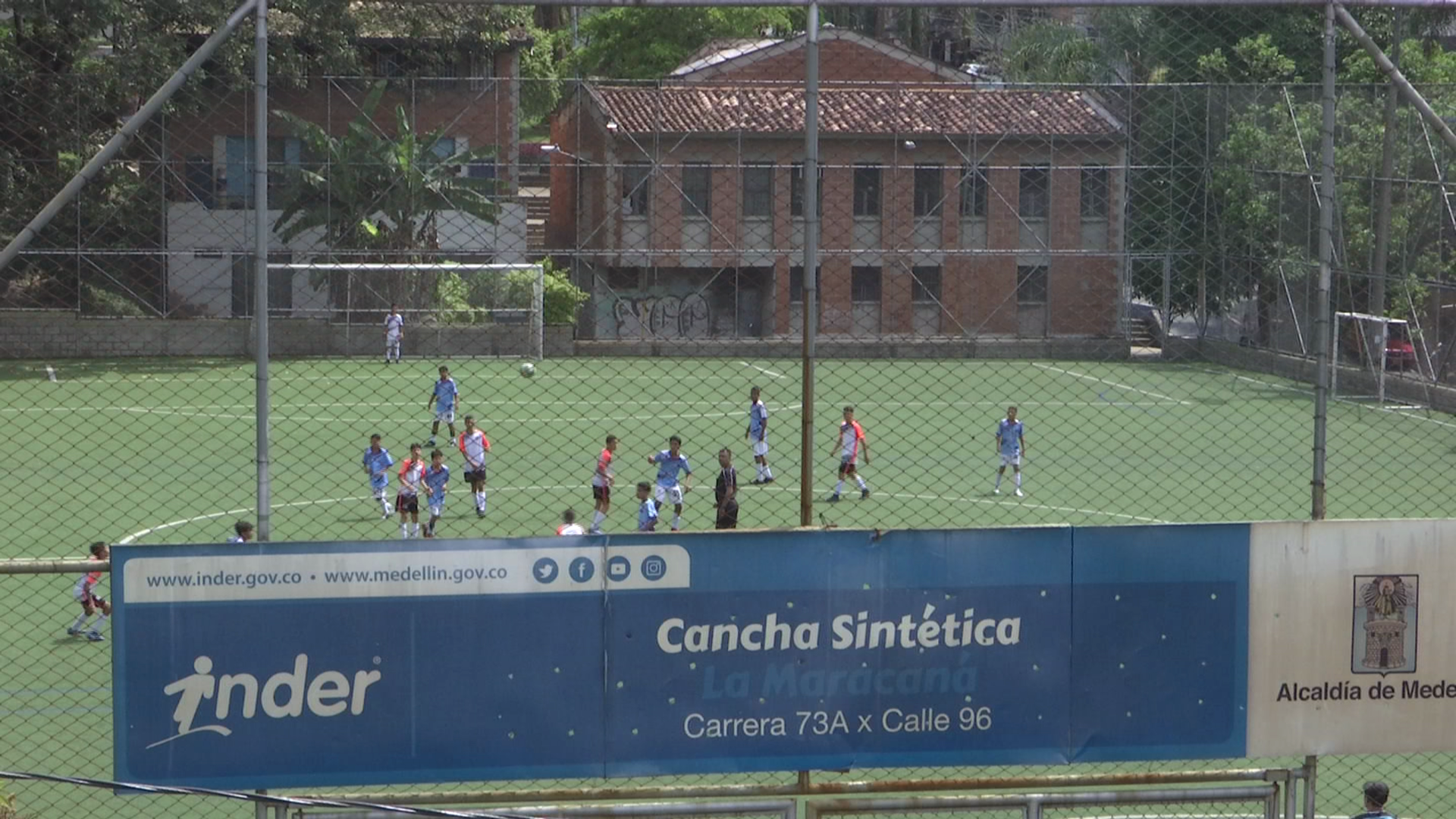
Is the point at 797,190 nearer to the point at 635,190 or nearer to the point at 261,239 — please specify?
the point at 635,190

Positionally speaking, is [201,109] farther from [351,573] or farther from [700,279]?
[700,279]

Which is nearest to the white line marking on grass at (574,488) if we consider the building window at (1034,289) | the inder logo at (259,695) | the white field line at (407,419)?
the building window at (1034,289)

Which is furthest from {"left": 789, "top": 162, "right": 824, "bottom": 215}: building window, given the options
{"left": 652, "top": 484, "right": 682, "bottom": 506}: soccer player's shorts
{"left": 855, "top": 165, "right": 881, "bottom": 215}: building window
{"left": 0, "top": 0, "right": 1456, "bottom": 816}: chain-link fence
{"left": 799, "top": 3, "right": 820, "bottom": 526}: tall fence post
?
{"left": 799, "top": 3, "right": 820, "bottom": 526}: tall fence post

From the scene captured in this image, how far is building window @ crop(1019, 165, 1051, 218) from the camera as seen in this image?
1966 centimetres

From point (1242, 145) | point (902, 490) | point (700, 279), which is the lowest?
point (902, 490)

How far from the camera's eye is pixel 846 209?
2261 cm

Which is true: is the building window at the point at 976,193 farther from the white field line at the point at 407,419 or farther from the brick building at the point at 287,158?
the white field line at the point at 407,419

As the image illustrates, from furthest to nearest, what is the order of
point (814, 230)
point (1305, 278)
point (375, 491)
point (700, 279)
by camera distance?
point (1305, 278) < point (375, 491) < point (700, 279) < point (814, 230)

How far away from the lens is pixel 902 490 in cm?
2433

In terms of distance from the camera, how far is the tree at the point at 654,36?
53.9m

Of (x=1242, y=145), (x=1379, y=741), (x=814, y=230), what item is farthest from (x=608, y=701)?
(x=1242, y=145)

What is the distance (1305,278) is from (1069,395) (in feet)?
19.0

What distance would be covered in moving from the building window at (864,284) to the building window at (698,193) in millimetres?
1657

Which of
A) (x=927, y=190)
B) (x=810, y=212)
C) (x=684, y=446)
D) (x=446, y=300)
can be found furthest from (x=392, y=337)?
(x=446, y=300)
